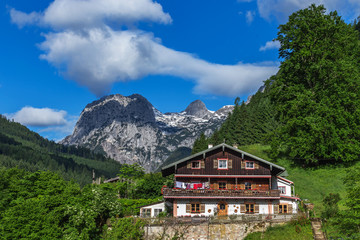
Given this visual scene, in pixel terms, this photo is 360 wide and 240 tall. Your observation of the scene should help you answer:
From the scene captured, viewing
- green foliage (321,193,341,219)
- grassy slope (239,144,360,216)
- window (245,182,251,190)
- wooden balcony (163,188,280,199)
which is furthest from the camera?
window (245,182,251,190)

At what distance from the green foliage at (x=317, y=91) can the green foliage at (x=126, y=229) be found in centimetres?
2480

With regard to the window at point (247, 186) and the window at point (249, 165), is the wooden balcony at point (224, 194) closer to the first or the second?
the window at point (247, 186)

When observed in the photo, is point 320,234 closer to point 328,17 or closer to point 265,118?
point 328,17

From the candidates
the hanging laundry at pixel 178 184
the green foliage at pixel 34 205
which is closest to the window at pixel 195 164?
the hanging laundry at pixel 178 184

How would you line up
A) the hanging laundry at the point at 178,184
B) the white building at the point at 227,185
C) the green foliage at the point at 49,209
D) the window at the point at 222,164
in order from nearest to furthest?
the green foliage at the point at 49,209 → the white building at the point at 227,185 → the hanging laundry at the point at 178,184 → the window at the point at 222,164

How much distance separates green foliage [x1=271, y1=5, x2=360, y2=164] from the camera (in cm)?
4475

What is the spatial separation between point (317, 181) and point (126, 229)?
28050 millimetres

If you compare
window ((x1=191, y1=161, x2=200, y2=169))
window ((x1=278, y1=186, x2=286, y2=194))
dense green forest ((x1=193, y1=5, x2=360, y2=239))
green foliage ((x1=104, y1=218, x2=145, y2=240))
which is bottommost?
green foliage ((x1=104, y1=218, x2=145, y2=240))

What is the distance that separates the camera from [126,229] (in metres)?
33.7

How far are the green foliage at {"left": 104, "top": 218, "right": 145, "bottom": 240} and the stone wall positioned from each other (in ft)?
2.82

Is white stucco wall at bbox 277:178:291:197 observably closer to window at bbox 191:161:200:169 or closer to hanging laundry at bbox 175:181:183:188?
window at bbox 191:161:200:169

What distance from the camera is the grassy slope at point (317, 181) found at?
4266 centimetres

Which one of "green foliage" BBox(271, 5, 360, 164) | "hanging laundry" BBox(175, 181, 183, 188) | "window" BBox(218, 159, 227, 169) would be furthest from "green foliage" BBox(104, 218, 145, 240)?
"green foliage" BBox(271, 5, 360, 164)

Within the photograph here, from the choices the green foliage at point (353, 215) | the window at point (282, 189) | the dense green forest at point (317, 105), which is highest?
the dense green forest at point (317, 105)
